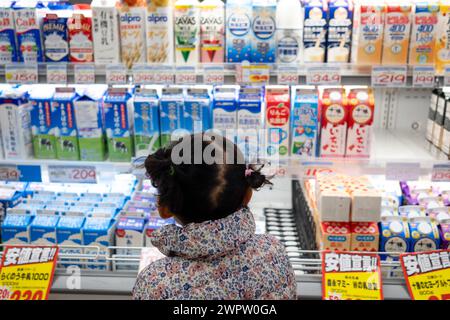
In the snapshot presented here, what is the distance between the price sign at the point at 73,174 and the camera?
2232mm

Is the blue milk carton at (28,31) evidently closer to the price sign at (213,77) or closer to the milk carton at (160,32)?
the milk carton at (160,32)

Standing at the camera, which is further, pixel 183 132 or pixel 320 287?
pixel 183 132

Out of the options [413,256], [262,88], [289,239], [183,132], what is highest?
[262,88]

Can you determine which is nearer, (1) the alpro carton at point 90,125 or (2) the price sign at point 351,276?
(2) the price sign at point 351,276

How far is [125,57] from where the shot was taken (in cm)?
216

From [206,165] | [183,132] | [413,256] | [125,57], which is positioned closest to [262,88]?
[183,132]

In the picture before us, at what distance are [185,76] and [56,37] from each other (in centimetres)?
59

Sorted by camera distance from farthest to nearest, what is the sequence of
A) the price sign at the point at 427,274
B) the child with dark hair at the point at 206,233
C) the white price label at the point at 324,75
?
the white price label at the point at 324,75, the price sign at the point at 427,274, the child with dark hair at the point at 206,233

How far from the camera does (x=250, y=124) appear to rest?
220 cm

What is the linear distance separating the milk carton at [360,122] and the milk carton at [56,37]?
1.24m

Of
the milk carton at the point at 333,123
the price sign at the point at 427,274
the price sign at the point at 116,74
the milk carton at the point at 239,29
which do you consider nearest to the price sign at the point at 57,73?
the price sign at the point at 116,74

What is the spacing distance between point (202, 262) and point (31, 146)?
1.40 meters

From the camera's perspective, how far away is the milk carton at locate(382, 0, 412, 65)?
207cm
